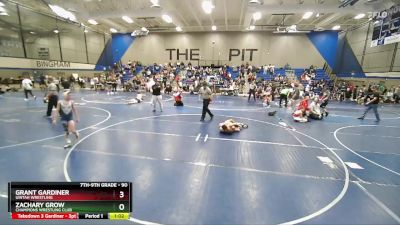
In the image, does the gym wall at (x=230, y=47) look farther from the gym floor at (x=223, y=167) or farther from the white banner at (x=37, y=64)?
the gym floor at (x=223, y=167)

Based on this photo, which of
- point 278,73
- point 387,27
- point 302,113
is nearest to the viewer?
point 302,113

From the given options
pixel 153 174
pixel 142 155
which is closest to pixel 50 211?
pixel 153 174

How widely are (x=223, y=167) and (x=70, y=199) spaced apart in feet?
11.6

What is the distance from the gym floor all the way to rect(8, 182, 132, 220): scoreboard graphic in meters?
0.90

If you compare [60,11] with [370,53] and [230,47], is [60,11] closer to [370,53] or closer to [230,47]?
[230,47]

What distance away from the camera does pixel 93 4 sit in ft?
70.4

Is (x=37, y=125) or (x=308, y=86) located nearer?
(x=37, y=125)

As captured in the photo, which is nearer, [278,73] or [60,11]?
[60,11]

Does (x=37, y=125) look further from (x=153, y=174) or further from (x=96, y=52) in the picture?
(x=96, y=52)

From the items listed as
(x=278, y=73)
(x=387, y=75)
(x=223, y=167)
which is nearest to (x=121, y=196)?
(x=223, y=167)

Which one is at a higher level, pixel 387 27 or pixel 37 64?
pixel 387 27

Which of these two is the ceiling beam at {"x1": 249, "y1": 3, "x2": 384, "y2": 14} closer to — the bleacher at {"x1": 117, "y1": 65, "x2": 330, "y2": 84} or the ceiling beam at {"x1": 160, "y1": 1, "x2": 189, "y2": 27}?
the ceiling beam at {"x1": 160, "y1": 1, "x2": 189, "y2": 27}

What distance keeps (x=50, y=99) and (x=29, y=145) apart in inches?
155

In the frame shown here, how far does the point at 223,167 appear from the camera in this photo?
17.7ft
